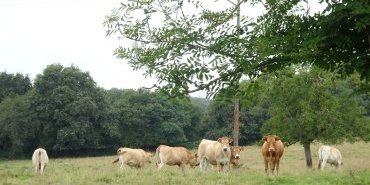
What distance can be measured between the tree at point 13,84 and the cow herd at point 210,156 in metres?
41.1

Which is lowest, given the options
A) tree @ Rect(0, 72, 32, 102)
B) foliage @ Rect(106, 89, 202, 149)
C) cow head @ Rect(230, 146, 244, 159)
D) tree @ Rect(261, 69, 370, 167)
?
cow head @ Rect(230, 146, 244, 159)

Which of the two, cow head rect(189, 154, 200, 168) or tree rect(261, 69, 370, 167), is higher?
tree rect(261, 69, 370, 167)

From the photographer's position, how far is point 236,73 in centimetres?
428

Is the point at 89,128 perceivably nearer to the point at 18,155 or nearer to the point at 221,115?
the point at 18,155

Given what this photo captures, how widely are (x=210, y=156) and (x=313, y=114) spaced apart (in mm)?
7063

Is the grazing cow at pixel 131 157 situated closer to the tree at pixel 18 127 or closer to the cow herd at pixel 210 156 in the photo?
the cow herd at pixel 210 156

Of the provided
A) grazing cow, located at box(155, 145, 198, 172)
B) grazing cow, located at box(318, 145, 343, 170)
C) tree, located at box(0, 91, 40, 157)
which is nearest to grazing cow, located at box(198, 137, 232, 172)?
grazing cow, located at box(155, 145, 198, 172)

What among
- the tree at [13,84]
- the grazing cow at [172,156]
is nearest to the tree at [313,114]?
the grazing cow at [172,156]

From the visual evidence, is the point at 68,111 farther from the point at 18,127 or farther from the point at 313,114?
the point at 313,114

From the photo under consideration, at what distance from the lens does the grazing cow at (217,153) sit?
20.1 meters

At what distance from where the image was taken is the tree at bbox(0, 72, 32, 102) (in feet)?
200

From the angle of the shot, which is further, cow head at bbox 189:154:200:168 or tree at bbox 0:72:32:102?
tree at bbox 0:72:32:102

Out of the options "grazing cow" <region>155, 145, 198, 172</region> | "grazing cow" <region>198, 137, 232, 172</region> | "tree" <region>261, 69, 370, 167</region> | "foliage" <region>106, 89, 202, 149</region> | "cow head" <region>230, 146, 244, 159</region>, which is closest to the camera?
"grazing cow" <region>198, 137, 232, 172</region>

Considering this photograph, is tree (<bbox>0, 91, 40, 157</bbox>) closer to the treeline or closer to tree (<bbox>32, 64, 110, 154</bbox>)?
the treeline
